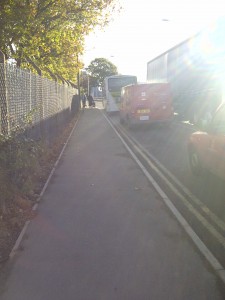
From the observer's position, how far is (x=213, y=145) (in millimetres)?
7727

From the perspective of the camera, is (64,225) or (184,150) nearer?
(64,225)

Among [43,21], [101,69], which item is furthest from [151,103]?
[101,69]

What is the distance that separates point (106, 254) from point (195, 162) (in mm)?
4826

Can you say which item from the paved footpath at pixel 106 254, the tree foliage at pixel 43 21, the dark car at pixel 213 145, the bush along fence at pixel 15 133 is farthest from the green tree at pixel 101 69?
the paved footpath at pixel 106 254

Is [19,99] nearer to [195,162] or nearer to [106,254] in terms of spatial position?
[195,162]

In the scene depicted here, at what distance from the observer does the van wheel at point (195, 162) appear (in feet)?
30.6

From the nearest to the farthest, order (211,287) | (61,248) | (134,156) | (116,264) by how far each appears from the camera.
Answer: (211,287) → (116,264) → (61,248) → (134,156)

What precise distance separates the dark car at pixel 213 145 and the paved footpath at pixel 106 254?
111 cm

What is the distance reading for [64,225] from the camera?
20.8 ft

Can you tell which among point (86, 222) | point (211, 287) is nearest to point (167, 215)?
point (86, 222)

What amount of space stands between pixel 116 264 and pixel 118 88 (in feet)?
113

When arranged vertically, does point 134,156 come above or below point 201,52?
below

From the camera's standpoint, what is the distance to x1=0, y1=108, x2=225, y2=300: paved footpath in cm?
427

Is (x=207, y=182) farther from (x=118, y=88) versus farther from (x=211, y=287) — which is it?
(x=118, y=88)
